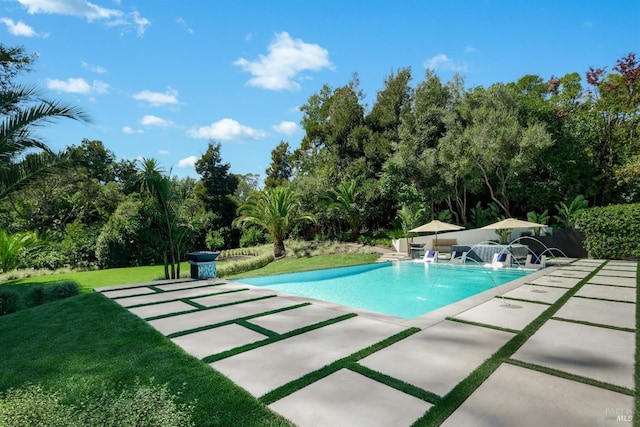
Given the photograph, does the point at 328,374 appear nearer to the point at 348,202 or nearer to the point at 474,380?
the point at 474,380

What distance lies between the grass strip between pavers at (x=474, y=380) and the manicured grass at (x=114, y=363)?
1.21 meters

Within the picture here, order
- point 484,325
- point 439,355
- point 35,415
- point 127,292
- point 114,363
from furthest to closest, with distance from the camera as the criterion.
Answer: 1. point 127,292
2. point 484,325
3. point 439,355
4. point 114,363
5. point 35,415

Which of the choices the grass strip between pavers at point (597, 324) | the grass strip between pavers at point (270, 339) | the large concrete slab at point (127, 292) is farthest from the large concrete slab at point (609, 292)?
the large concrete slab at point (127, 292)

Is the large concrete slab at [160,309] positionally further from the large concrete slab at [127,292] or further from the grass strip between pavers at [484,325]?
the grass strip between pavers at [484,325]

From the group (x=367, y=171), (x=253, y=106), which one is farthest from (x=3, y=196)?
(x=367, y=171)

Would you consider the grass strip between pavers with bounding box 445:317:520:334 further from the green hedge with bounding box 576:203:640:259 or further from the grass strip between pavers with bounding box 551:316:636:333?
the green hedge with bounding box 576:203:640:259

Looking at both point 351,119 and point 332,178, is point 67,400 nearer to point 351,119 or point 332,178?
point 332,178

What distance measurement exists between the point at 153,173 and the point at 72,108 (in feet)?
11.5

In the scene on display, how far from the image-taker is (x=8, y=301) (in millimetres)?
7445

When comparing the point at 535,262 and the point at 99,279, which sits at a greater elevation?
the point at 99,279

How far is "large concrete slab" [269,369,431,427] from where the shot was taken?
2482mm

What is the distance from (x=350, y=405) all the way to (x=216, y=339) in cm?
251

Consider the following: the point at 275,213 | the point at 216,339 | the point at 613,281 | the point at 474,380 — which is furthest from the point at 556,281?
the point at 275,213

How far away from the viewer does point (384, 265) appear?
639 inches
